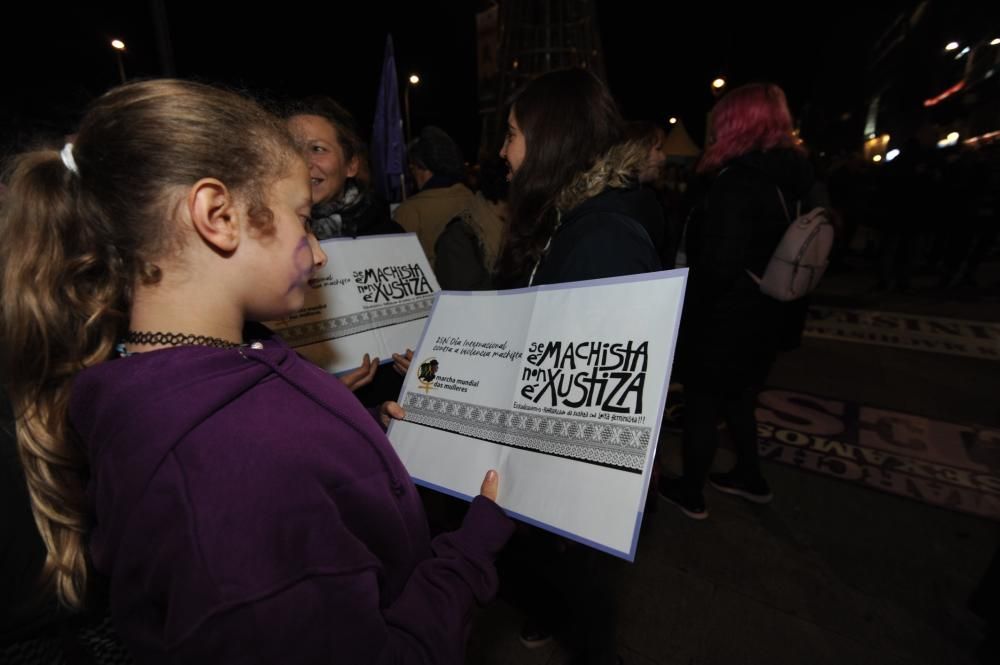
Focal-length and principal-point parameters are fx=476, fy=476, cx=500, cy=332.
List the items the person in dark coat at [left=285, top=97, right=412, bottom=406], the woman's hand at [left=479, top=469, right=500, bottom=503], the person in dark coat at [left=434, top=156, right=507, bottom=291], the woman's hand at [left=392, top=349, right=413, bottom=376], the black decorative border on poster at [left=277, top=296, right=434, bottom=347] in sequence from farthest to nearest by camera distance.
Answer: the person in dark coat at [left=434, top=156, right=507, bottom=291] → the person in dark coat at [left=285, top=97, right=412, bottom=406] → the woman's hand at [left=392, top=349, right=413, bottom=376] → the black decorative border on poster at [left=277, top=296, right=434, bottom=347] → the woman's hand at [left=479, top=469, right=500, bottom=503]

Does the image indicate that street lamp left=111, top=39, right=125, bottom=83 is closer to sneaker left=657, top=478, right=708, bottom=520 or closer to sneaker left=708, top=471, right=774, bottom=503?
sneaker left=657, top=478, right=708, bottom=520

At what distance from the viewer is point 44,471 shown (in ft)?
2.62

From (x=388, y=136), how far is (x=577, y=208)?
380 cm

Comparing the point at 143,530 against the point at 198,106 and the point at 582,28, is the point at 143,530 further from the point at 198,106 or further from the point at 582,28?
the point at 582,28

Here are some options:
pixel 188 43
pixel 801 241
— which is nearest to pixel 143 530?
pixel 801 241

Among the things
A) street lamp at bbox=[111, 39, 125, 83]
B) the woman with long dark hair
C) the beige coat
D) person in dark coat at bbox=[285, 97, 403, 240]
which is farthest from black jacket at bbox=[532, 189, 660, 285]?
street lamp at bbox=[111, 39, 125, 83]

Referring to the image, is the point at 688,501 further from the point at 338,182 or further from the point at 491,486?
the point at 338,182

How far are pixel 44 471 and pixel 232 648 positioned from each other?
1.70 ft

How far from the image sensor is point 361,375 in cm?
171

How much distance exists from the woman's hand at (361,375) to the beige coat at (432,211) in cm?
139

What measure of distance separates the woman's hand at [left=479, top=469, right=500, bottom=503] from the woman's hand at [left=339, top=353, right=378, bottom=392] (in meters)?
0.77

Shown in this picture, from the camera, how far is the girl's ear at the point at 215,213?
74 centimetres

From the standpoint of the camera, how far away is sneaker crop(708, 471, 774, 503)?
2.79 m

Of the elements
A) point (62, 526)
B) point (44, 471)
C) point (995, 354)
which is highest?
point (44, 471)
